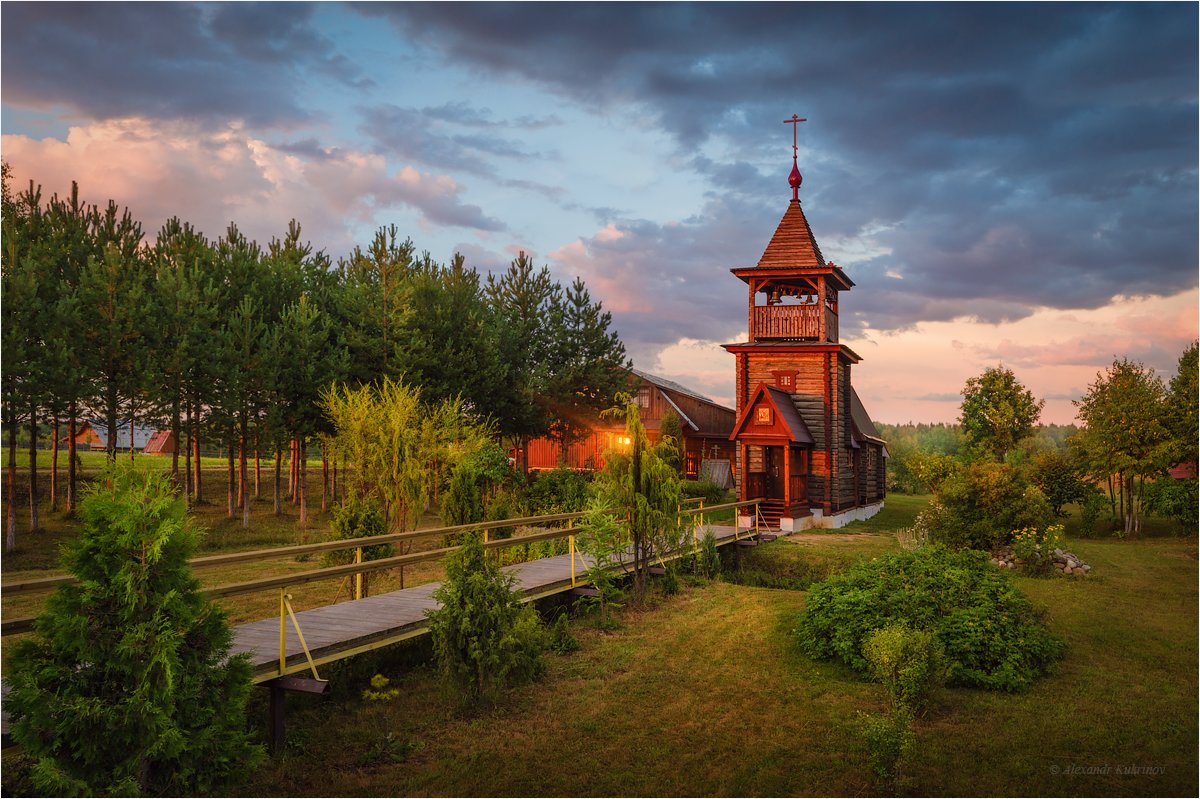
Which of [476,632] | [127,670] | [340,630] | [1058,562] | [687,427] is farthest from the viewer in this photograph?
[687,427]

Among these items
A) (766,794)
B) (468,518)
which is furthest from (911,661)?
(468,518)

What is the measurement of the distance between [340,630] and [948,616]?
8.29m

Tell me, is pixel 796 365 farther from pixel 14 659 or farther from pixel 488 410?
pixel 14 659

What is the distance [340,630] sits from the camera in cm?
959

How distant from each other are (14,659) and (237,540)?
20.7 metres

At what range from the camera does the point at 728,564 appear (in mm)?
20969

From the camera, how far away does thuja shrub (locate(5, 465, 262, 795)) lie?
6113 millimetres

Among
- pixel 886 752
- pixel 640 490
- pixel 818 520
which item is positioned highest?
pixel 640 490

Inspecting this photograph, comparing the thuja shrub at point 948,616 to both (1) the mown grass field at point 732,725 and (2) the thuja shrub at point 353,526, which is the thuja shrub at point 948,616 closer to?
(1) the mown grass field at point 732,725

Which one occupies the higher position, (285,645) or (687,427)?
(687,427)

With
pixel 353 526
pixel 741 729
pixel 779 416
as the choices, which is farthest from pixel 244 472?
pixel 741 729

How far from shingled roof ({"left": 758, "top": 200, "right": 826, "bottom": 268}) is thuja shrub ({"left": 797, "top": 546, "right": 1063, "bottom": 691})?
61.3 ft

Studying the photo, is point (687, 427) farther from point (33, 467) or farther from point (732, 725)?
point (732, 725)

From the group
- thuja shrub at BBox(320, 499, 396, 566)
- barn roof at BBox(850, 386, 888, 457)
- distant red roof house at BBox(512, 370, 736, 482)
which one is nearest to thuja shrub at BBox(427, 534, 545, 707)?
thuja shrub at BBox(320, 499, 396, 566)
